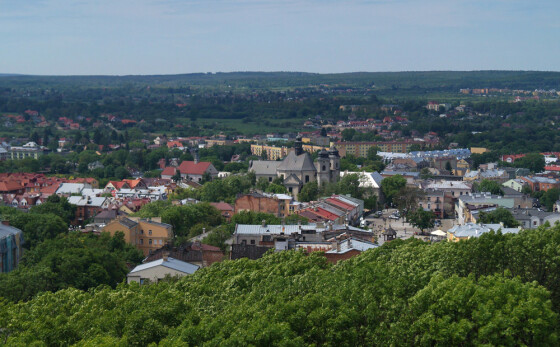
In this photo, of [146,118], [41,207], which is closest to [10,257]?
[41,207]

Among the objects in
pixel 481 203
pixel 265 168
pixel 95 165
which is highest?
pixel 481 203

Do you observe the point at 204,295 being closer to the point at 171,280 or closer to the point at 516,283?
the point at 171,280

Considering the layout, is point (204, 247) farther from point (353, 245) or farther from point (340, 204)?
point (340, 204)

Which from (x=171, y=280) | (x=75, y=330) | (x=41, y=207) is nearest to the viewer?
(x=75, y=330)

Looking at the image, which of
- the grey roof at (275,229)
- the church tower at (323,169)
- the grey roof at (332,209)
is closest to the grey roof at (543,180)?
the church tower at (323,169)

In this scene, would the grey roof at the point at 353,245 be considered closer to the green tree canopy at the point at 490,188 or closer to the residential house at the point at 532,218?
the residential house at the point at 532,218

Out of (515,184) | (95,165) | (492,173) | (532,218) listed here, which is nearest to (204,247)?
(532,218)
